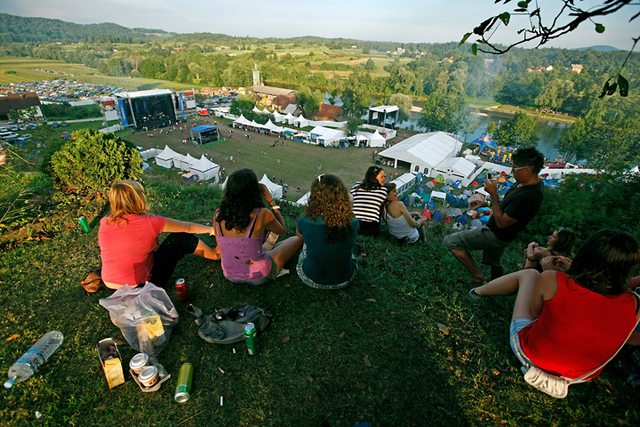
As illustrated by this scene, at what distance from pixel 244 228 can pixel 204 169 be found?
55.3ft

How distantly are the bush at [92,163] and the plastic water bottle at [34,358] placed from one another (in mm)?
4166

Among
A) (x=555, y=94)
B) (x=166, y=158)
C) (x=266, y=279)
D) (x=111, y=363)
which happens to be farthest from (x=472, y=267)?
(x=555, y=94)

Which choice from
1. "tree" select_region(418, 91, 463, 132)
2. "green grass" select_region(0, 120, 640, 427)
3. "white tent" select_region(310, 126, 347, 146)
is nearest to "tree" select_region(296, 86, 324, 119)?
"white tent" select_region(310, 126, 347, 146)

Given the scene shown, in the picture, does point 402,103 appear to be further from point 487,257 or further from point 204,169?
point 487,257

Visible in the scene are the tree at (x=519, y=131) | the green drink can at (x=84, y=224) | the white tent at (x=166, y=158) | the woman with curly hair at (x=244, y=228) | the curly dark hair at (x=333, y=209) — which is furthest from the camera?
the tree at (x=519, y=131)

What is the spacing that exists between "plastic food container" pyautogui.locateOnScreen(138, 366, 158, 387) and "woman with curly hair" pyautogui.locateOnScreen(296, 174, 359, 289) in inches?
57.1

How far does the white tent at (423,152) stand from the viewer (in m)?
20.6

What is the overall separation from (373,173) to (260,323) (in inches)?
97.5

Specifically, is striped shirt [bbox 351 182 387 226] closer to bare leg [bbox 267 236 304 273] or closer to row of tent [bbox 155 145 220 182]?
bare leg [bbox 267 236 304 273]

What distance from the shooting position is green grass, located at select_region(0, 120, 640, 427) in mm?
1844

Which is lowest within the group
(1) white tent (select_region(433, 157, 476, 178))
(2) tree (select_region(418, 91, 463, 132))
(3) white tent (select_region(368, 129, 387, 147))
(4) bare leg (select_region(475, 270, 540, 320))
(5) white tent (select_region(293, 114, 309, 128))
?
(1) white tent (select_region(433, 157, 476, 178))

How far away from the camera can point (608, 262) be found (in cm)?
153

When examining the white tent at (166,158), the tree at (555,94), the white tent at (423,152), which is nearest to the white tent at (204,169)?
the white tent at (166,158)

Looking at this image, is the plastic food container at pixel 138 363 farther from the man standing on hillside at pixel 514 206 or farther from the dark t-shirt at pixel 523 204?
the dark t-shirt at pixel 523 204
